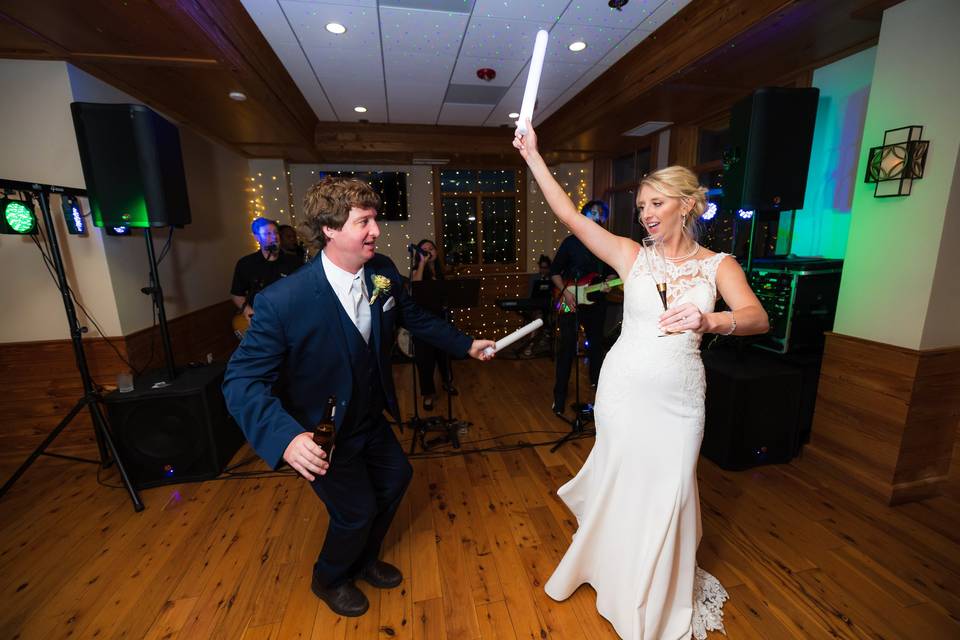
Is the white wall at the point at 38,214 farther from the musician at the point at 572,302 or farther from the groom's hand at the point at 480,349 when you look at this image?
the musician at the point at 572,302

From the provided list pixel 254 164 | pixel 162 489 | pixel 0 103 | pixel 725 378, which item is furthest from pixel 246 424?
pixel 254 164

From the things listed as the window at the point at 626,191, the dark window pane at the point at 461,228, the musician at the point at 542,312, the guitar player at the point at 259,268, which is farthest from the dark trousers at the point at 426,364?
the dark window pane at the point at 461,228

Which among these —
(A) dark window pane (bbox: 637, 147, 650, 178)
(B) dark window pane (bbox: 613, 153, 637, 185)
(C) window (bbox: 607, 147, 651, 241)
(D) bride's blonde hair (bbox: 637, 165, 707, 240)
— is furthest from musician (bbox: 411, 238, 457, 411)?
(B) dark window pane (bbox: 613, 153, 637, 185)

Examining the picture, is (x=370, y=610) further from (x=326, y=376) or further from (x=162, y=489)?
(x=162, y=489)

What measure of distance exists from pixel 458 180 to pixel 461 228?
34.9 inches

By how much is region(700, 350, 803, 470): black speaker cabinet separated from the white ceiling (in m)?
2.59

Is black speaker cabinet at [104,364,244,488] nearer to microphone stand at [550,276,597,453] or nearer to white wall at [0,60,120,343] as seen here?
white wall at [0,60,120,343]

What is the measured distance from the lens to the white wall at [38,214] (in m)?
2.79

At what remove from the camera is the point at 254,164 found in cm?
652

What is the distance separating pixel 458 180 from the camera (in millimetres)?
7766

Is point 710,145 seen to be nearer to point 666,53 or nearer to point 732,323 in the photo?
point 666,53

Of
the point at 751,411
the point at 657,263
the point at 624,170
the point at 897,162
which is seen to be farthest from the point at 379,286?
the point at 624,170

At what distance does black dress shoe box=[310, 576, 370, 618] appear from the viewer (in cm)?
185

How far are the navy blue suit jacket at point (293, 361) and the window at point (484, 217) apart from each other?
610 centimetres
